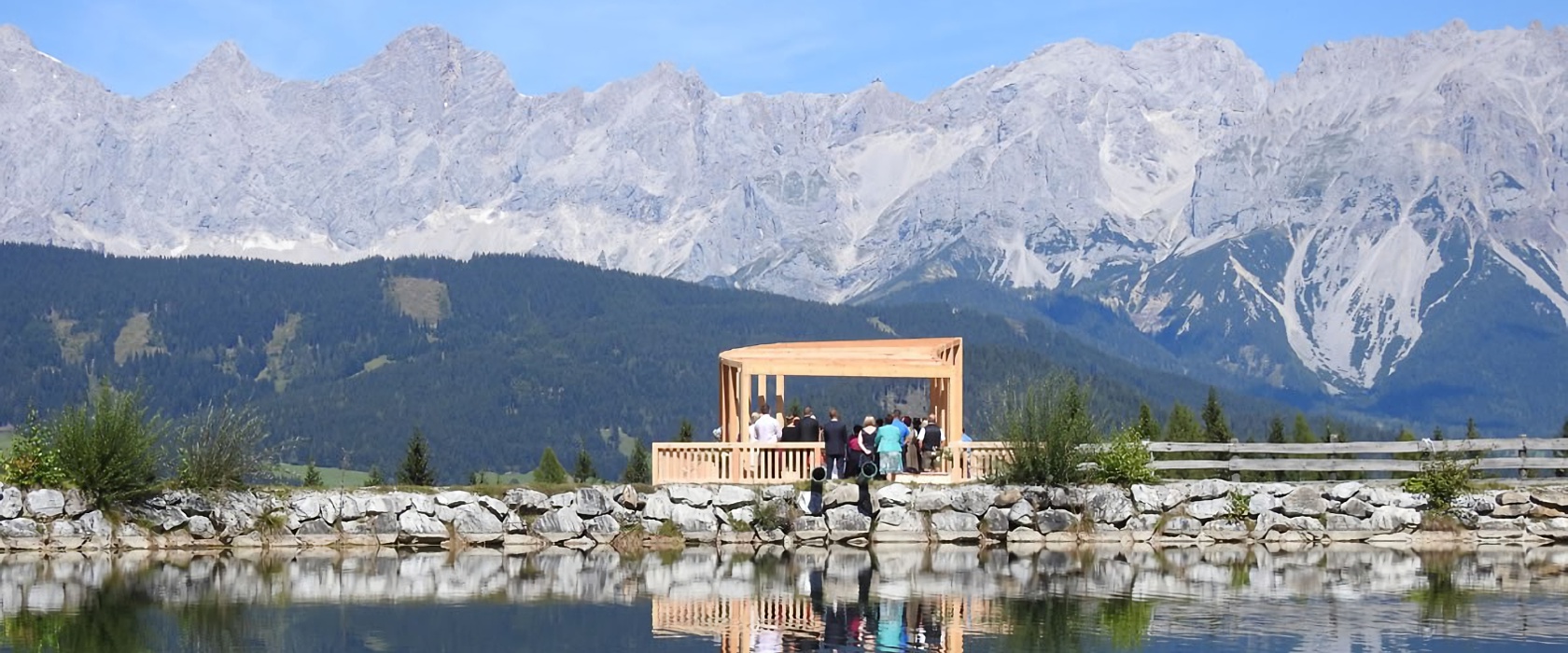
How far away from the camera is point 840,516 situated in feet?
146

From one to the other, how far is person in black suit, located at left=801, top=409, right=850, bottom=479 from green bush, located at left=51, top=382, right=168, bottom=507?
13.3 m

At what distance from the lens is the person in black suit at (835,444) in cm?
4450

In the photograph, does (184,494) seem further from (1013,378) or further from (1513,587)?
(1513,587)

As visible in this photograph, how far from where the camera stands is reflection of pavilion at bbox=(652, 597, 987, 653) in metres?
27.6

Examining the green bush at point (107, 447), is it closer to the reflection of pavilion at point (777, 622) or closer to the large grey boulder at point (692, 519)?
the large grey boulder at point (692, 519)

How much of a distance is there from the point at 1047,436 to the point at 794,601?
43.8 feet

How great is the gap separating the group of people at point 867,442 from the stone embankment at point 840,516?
0.68 m

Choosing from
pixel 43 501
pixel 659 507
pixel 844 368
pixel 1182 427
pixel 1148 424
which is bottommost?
pixel 659 507

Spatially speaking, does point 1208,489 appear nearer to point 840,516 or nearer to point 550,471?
point 840,516

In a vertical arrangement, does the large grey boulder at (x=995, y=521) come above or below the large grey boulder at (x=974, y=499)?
below

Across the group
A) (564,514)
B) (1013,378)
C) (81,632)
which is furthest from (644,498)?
(81,632)

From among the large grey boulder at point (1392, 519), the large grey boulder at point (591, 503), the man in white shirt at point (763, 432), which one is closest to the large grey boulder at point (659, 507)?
the large grey boulder at point (591, 503)

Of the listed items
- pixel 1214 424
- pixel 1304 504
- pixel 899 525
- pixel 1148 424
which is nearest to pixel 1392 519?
pixel 1304 504

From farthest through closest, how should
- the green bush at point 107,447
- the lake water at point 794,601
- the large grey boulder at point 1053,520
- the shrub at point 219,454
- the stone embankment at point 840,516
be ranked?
1. the large grey boulder at point 1053,520
2. the stone embankment at point 840,516
3. the shrub at point 219,454
4. the green bush at point 107,447
5. the lake water at point 794,601
